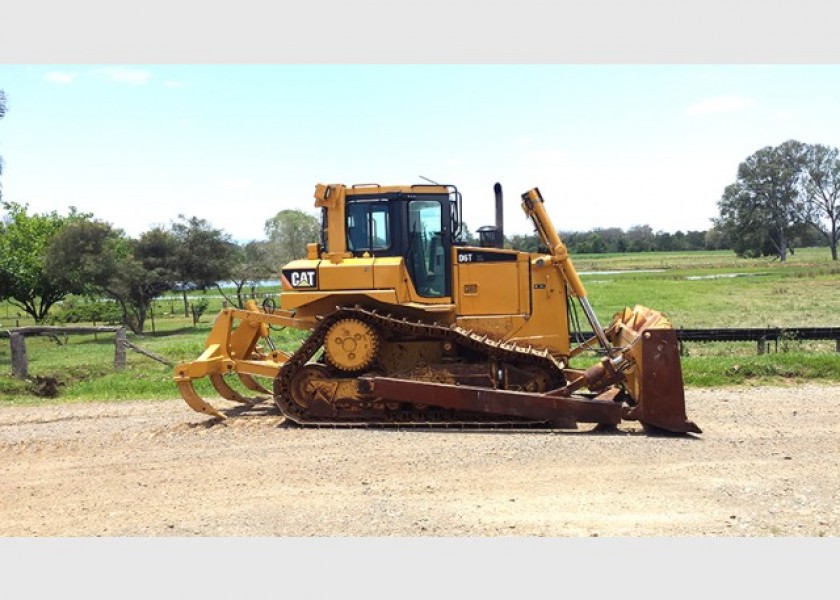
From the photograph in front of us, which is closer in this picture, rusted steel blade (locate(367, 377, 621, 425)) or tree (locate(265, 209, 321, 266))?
rusted steel blade (locate(367, 377, 621, 425))

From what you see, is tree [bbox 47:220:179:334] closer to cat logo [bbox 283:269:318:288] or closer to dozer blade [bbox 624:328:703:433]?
cat logo [bbox 283:269:318:288]

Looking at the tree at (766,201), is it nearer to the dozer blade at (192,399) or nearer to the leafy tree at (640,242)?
the leafy tree at (640,242)

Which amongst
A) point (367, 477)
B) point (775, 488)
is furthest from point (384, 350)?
point (775, 488)

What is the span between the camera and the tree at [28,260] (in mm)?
45281

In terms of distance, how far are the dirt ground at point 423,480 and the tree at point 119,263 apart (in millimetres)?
26331

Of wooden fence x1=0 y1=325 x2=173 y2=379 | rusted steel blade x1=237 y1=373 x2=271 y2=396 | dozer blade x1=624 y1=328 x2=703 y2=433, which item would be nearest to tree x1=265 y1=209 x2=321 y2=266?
wooden fence x1=0 y1=325 x2=173 y2=379

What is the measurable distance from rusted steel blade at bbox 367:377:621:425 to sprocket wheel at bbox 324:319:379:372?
0.36 metres

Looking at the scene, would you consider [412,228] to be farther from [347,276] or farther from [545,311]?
[545,311]

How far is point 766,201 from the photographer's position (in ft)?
283

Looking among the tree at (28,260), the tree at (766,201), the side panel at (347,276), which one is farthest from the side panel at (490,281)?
the tree at (766,201)

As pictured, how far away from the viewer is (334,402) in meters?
10.7

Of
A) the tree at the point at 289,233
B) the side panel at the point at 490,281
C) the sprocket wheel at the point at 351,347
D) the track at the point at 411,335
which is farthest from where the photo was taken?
the tree at the point at 289,233

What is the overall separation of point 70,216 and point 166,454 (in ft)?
182

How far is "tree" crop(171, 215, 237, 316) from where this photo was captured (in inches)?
1495
